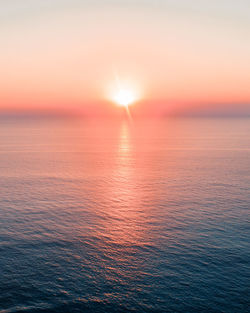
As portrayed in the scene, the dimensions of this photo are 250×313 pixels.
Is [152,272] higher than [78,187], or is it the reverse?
[78,187]

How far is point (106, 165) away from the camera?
650ft

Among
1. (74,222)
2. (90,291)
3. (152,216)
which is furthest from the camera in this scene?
(152,216)

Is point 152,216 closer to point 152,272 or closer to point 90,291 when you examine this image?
point 152,272

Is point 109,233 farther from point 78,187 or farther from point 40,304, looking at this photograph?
point 78,187

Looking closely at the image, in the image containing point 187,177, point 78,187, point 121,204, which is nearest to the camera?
point 121,204

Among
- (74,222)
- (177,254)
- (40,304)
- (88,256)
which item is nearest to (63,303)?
(40,304)

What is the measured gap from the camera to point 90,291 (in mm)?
59812

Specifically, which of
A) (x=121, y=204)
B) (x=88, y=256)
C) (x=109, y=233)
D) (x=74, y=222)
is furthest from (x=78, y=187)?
(x=88, y=256)

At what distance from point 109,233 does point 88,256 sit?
1445cm

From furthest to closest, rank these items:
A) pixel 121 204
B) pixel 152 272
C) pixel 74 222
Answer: pixel 121 204, pixel 74 222, pixel 152 272

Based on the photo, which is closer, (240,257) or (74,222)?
(240,257)

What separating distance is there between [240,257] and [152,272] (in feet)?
73.2

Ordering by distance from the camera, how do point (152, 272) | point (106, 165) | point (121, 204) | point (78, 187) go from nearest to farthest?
point (152, 272), point (121, 204), point (78, 187), point (106, 165)

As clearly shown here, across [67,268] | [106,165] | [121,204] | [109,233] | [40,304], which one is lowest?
[40,304]
